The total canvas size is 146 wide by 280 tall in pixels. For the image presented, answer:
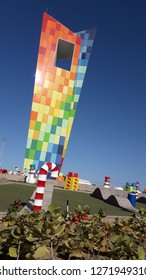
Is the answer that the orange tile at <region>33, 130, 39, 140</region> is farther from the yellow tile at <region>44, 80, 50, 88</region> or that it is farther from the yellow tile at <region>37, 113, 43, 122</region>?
the yellow tile at <region>44, 80, 50, 88</region>

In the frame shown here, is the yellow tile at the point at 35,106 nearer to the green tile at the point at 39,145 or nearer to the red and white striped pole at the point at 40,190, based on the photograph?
the green tile at the point at 39,145

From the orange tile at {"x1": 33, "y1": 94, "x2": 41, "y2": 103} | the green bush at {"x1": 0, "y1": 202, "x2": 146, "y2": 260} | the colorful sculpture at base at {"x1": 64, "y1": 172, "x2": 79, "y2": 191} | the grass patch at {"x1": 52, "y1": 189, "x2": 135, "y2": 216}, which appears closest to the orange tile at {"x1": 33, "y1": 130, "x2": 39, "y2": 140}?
the orange tile at {"x1": 33, "y1": 94, "x2": 41, "y2": 103}

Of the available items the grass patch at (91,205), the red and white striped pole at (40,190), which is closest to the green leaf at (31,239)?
the red and white striped pole at (40,190)

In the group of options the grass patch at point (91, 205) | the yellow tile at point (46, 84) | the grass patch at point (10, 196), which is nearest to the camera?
the grass patch at point (10, 196)

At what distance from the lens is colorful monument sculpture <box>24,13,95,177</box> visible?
27.5m

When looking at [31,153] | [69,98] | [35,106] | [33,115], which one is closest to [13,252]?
[31,153]

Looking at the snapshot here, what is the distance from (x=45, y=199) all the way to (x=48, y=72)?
22.1 m

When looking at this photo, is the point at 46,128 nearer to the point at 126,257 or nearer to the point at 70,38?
the point at 70,38

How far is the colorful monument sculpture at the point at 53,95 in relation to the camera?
27469 mm

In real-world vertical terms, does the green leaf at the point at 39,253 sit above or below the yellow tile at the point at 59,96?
below
